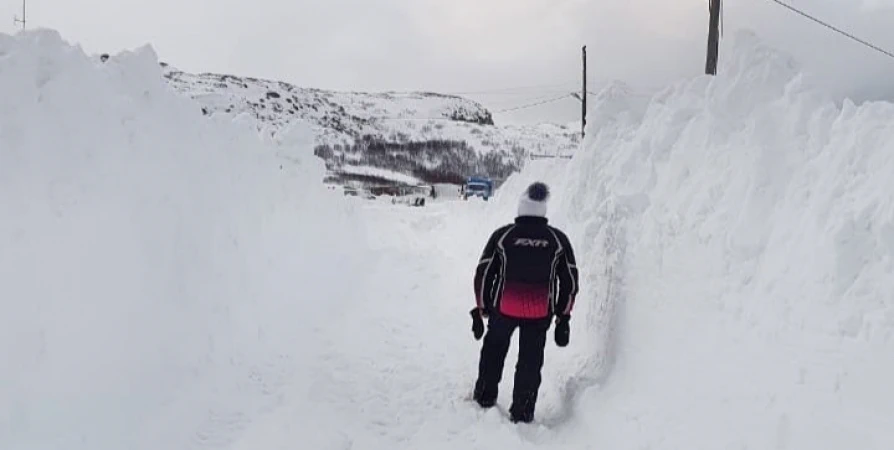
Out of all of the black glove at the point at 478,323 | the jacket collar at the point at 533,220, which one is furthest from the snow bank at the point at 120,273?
the jacket collar at the point at 533,220

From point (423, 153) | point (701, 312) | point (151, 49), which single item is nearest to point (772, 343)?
point (701, 312)

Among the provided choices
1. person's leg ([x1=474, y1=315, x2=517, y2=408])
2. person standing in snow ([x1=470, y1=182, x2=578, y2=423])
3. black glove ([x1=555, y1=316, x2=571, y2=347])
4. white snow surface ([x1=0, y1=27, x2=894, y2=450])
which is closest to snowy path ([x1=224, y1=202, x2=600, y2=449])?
white snow surface ([x1=0, y1=27, x2=894, y2=450])

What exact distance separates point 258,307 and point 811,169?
557cm

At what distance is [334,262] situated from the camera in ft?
39.0

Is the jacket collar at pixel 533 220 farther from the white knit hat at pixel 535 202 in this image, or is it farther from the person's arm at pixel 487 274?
the person's arm at pixel 487 274

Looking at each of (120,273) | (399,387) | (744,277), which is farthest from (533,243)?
(120,273)

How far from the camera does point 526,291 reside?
214 inches

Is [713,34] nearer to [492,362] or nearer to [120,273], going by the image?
[492,362]

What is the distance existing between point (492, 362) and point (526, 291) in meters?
0.71

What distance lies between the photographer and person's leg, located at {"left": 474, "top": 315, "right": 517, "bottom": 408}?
5.63 meters

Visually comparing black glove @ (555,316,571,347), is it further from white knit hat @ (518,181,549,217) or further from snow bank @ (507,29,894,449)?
white knit hat @ (518,181,549,217)

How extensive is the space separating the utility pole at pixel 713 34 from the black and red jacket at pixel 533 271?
10.2 m

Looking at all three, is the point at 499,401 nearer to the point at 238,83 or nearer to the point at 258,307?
the point at 258,307

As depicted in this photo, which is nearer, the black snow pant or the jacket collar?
the black snow pant
